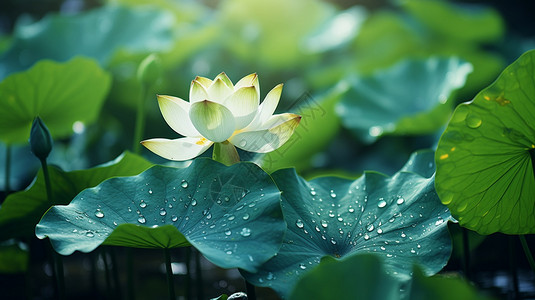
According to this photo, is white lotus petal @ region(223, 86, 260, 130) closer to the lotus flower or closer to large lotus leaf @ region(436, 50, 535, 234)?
the lotus flower

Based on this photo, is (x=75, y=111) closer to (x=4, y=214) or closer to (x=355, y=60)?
(x=4, y=214)

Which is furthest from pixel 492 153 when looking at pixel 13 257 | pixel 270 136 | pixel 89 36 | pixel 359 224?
pixel 89 36

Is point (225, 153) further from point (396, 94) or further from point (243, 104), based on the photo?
point (396, 94)

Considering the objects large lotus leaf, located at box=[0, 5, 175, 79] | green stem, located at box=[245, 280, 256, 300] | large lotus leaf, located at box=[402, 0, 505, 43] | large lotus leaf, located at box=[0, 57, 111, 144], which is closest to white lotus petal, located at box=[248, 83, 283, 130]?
green stem, located at box=[245, 280, 256, 300]

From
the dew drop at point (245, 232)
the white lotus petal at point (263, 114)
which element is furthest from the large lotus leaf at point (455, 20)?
the dew drop at point (245, 232)

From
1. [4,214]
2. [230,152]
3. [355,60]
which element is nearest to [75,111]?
[4,214]
